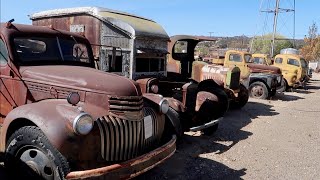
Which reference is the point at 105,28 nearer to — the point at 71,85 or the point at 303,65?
the point at 71,85

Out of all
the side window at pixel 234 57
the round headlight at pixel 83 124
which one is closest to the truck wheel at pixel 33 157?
the round headlight at pixel 83 124

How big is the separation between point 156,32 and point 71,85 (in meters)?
5.17

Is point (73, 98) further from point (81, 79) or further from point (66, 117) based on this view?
point (81, 79)

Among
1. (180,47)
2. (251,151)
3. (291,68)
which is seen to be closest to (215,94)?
(251,151)

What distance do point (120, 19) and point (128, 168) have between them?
214 inches

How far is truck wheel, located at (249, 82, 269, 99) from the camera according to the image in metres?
15.2

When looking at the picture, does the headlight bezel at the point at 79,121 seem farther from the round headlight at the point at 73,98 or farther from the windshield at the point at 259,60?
the windshield at the point at 259,60

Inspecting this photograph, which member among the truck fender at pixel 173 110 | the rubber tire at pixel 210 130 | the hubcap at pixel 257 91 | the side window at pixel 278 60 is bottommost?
the rubber tire at pixel 210 130

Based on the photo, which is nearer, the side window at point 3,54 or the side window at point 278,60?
the side window at point 3,54

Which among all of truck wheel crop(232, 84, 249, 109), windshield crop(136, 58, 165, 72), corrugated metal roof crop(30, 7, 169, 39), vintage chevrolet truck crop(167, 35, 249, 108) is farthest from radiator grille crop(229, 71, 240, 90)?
corrugated metal roof crop(30, 7, 169, 39)

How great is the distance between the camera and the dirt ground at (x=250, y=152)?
5.76 meters

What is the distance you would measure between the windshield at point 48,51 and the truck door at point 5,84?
0.19 metres

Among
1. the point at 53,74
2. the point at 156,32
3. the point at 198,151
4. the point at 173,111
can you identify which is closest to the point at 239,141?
the point at 198,151

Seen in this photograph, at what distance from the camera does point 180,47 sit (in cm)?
1000
